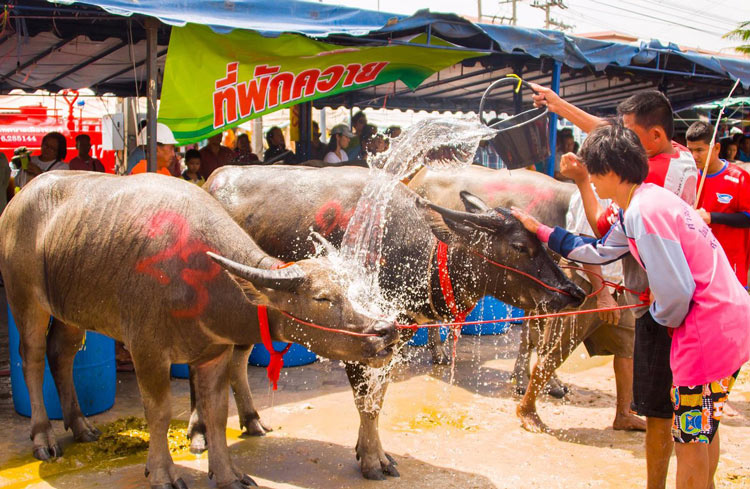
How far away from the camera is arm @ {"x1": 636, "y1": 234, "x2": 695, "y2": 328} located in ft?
9.75

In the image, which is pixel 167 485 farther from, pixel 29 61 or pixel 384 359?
pixel 29 61

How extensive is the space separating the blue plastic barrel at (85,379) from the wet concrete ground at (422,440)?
12 centimetres

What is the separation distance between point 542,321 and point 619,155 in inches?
113

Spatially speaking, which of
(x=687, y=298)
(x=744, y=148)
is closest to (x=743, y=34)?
(x=744, y=148)

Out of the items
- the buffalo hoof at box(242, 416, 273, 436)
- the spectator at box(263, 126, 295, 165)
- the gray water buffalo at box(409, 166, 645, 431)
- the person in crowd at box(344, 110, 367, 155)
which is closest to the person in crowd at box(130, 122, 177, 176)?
the gray water buffalo at box(409, 166, 645, 431)

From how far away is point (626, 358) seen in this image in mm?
5438

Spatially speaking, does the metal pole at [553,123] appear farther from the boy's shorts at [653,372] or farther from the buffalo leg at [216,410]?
the buffalo leg at [216,410]

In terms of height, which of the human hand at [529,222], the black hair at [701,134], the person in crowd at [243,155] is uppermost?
the black hair at [701,134]

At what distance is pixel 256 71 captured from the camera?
23.5ft

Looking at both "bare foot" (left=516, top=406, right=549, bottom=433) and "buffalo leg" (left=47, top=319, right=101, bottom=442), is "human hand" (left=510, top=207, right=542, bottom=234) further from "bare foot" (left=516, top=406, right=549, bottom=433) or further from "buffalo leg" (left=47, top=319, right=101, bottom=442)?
"buffalo leg" (left=47, top=319, right=101, bottom=442)

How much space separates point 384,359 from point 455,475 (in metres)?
1.34

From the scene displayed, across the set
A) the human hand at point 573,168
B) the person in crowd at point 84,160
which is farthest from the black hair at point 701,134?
the person in crowd at point 84,160

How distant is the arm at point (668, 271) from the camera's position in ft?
9.75

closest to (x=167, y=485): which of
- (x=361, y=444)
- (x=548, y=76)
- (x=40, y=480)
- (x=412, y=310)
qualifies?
(x=40, y=480)
